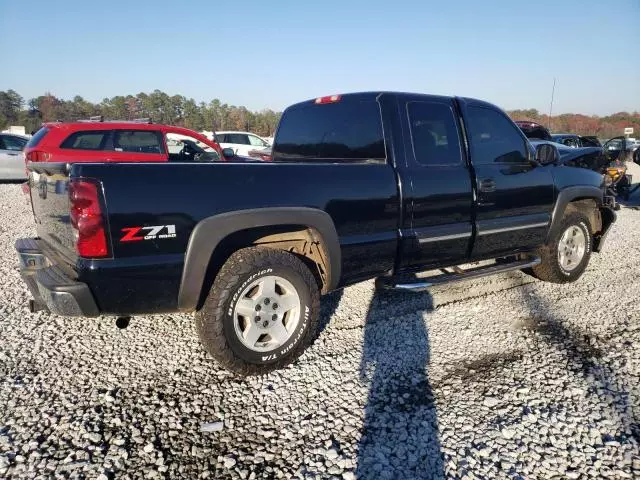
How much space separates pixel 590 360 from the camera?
3.27 m

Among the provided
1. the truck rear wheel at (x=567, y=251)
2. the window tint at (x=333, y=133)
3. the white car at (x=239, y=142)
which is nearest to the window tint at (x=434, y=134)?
the window tint at (x=333, y=133)

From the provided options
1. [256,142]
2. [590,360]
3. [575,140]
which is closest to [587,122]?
[575,140]

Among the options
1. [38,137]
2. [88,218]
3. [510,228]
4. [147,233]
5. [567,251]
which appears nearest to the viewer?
[88,218]

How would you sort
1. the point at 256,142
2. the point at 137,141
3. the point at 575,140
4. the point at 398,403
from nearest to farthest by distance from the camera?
1. the point at 398,403
2. the point at 137,141
3. the point at 575,140
4. the point at 256,142

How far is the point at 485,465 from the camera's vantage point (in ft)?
7.29

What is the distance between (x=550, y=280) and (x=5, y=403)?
16.6 ft

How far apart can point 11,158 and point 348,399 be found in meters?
14.3

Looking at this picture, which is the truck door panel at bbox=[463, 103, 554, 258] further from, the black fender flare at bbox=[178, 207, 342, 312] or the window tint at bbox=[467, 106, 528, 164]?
the black fender flare at bbox=[178, 207, 342, 312]

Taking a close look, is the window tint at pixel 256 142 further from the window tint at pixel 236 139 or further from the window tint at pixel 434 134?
the window tint at pixel 434 134

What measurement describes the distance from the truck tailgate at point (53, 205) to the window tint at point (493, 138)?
330 centimetres

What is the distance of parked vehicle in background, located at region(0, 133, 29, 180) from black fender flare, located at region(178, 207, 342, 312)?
1320 cm

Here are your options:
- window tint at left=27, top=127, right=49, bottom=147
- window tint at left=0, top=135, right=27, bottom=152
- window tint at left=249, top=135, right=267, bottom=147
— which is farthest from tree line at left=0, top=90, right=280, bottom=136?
window tint at left=27, top=127, right=49, bottom=147

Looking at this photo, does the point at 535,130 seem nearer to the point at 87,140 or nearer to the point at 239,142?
the point at 239,142

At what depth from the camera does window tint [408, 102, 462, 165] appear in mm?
3762
